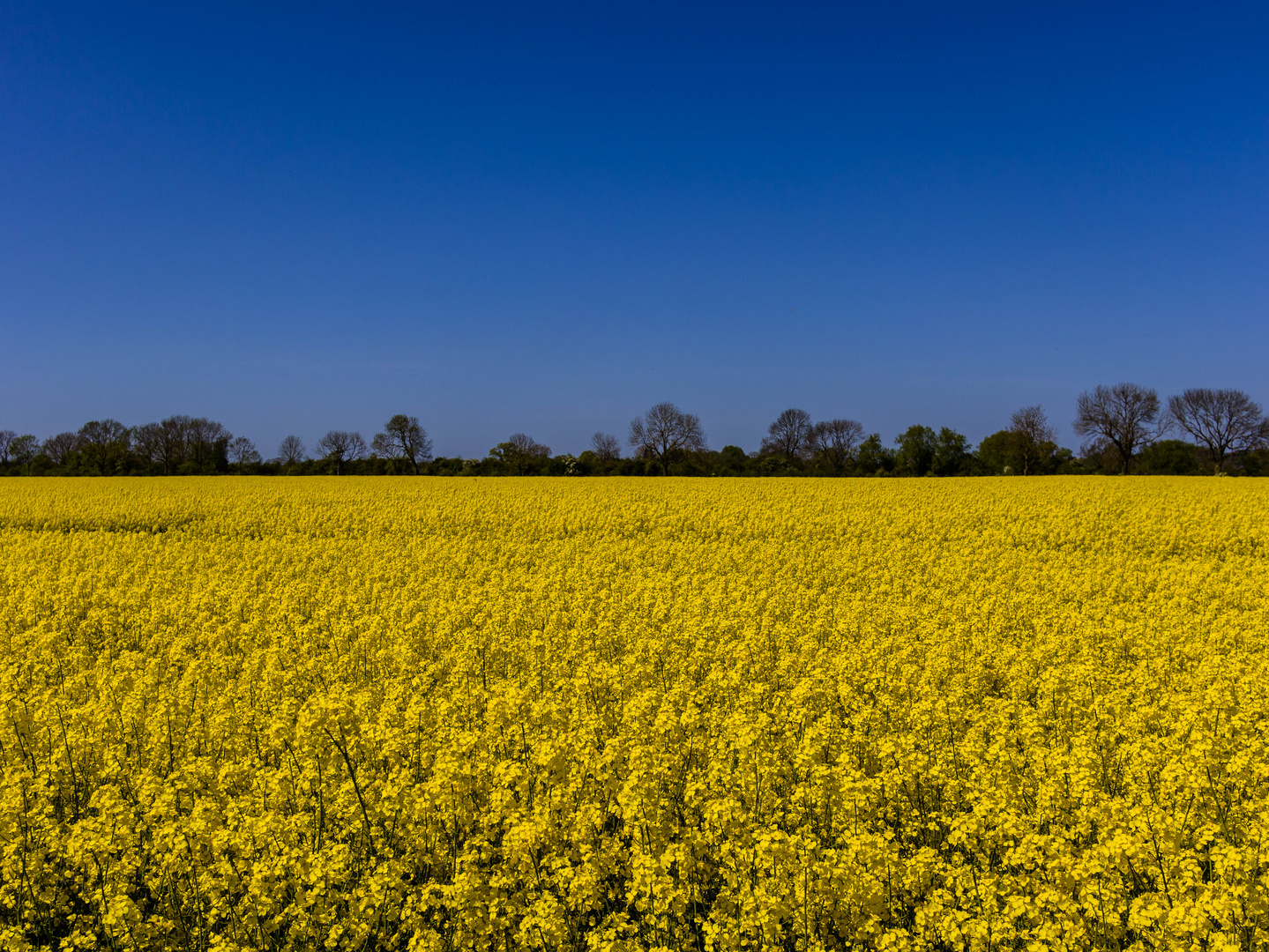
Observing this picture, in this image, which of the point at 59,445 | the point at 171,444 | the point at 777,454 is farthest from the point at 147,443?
the point at 777,454

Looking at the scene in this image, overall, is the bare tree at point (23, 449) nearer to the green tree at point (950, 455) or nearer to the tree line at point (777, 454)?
the tree line at point (777, 454)

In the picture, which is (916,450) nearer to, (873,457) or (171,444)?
(873,457)

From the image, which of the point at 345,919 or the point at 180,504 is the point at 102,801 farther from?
the point at 180,504

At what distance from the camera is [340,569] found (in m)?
13.7

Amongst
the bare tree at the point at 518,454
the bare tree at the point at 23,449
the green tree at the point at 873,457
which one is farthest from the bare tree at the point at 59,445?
the green tree at the point at 873,457

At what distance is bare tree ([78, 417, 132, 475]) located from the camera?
6975cm

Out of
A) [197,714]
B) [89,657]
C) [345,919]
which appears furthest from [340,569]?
[345,919]

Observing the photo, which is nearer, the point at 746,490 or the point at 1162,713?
the point at 1162,713

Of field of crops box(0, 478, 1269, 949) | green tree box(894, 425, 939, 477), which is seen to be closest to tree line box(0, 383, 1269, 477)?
green tree box(894, 425, 939, 477)

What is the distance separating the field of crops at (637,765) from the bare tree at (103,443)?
74.1 m

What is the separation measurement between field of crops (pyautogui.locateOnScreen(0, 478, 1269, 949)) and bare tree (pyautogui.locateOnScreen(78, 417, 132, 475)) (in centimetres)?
7409

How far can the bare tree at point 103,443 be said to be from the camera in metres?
69.8

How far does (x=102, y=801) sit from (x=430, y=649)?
433cm

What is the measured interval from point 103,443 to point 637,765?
95.3m
